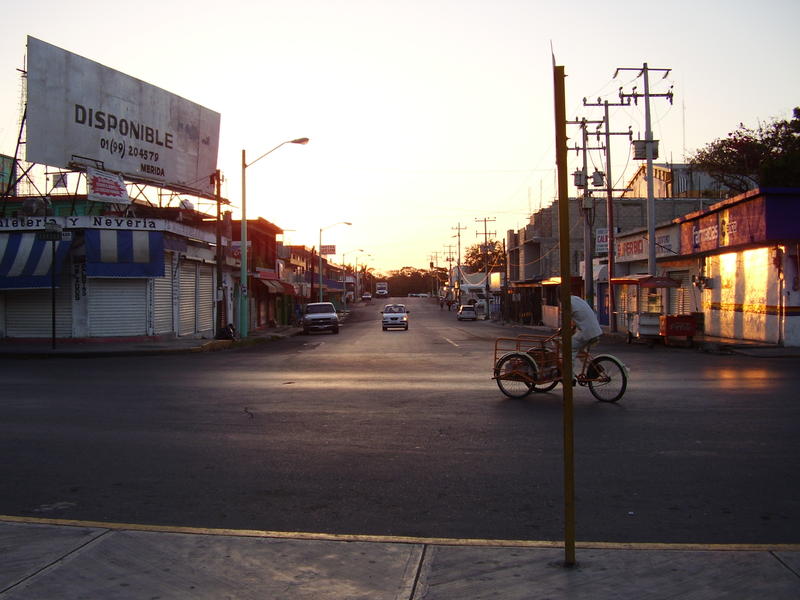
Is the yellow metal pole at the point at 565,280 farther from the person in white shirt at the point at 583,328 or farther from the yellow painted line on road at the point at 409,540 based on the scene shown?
the person in white shirt at the point at 583,328

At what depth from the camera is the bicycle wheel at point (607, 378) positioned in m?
11.2

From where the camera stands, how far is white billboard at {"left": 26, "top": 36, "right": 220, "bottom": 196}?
1027 inches

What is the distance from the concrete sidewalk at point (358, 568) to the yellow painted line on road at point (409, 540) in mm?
14

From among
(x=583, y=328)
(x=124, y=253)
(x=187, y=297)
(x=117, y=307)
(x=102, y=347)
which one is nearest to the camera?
(x=583, y=328)

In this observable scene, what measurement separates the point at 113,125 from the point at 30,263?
687 centimetres

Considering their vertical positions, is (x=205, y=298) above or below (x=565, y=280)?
above

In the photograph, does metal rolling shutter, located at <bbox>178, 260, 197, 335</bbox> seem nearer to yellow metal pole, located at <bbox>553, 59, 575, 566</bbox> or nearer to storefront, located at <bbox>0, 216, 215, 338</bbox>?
storefront, located at <bbox>0, 216, 215, 338</bbox>

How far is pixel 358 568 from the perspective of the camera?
4.29 m

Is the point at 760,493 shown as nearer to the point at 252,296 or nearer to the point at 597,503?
the point at 597,503

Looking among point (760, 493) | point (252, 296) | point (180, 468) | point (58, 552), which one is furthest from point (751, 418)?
point (252, 296)

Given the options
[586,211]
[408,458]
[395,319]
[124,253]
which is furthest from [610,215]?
[408,458]

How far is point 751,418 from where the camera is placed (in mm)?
9609

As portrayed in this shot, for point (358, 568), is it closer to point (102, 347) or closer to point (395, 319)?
point (102, 347)

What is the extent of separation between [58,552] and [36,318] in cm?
2556
